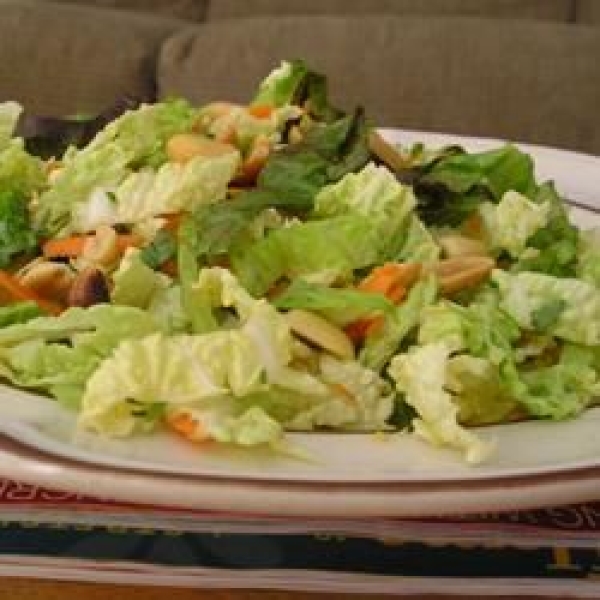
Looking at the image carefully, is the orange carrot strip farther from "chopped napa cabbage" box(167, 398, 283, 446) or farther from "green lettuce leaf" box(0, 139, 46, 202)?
"chopped napa cabbage" box(167, 398, 283, 446)

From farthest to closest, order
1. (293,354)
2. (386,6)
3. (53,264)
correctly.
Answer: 1. (386,6)
2. (53,264)
3. (293,354)

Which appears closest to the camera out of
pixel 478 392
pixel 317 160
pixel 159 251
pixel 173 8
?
pixel 478 392

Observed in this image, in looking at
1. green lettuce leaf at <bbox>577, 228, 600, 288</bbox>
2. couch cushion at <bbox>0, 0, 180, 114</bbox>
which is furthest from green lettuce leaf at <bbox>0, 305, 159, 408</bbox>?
couch cushion at <bbox>0, 0, 180, 114</bbox>

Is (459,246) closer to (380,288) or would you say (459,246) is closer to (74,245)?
(380,288)

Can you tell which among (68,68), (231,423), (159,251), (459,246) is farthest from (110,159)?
(68,68)

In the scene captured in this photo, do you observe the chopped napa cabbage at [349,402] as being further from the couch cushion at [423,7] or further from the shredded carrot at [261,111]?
the couch cushion at [423,7]

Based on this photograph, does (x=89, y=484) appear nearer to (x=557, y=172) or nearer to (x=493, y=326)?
(x=493, y=326)

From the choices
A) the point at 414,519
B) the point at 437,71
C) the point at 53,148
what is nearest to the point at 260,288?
the point at 414,519
